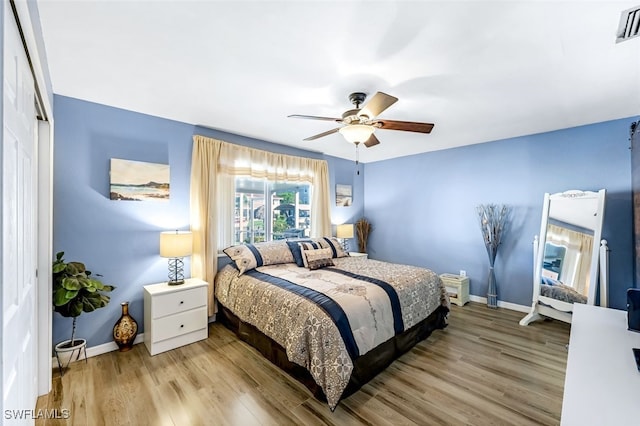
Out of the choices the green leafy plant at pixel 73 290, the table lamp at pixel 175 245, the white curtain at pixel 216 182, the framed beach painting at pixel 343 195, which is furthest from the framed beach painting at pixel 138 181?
the framed beach painting at pixel 343 195

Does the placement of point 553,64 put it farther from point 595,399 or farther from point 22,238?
point 22,238

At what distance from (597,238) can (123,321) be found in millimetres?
5371

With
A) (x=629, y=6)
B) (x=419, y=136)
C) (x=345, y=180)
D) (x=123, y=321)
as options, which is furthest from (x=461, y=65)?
(x=123, y=321)

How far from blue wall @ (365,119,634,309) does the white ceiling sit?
0.54 metres

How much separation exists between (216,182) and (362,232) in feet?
10.6

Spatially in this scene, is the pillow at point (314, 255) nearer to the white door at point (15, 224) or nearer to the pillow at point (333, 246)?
the pillow at point (333, 246)

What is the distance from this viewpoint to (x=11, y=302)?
3.52 ft

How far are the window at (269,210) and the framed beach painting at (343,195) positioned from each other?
740 millimetres

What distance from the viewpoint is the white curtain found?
3332 mm

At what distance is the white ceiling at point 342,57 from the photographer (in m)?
1.53

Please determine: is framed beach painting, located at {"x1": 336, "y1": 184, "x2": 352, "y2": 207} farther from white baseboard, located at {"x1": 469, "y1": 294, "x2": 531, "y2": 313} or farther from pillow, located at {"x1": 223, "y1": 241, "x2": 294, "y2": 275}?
white baseboard, located at {"x1": 469, "y1": 294, "x2": 531, "y2": 313}

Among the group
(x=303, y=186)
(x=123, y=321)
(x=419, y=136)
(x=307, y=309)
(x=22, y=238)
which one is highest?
(x=419, y=136)

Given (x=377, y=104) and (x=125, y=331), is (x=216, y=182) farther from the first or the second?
(x=377, y=104)

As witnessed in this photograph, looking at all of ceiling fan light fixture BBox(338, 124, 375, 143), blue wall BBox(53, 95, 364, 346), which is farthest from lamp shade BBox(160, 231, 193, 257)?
ceiling fan light fixture BBox(338, 124, 375, 143)
